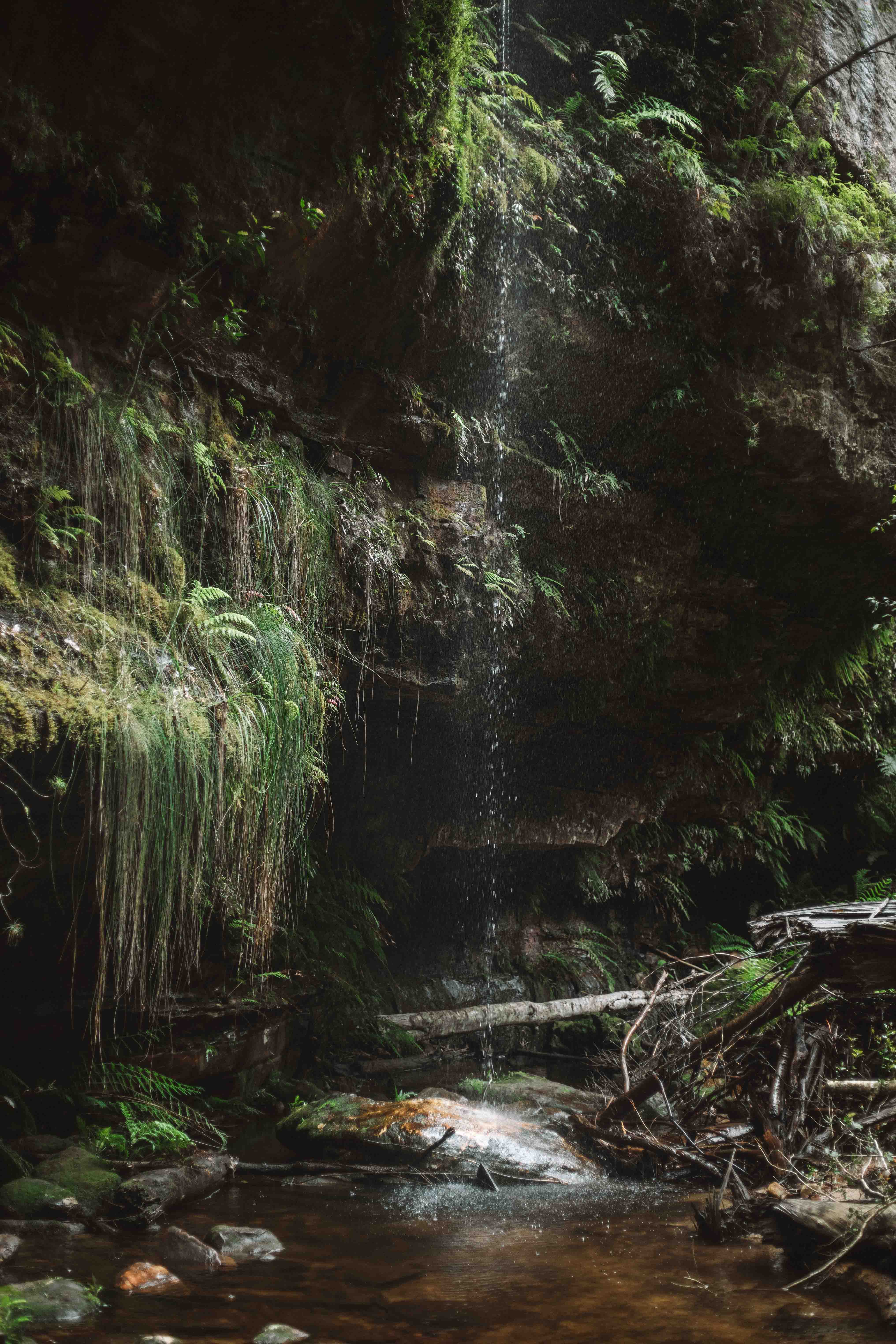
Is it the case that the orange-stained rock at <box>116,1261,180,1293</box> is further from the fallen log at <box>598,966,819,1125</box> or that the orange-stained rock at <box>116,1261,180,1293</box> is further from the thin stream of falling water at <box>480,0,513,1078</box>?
the thin stream of falling water at <box>480,0,513,1078</box>

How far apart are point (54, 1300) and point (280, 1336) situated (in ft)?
2.39

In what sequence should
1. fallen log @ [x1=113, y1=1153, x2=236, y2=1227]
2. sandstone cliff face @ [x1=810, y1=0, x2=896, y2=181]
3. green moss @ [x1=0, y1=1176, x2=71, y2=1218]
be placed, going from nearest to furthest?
green moss @ [x1=0, y1=1176, x2=71, y2=1218] < fallen log @ [x1=113, y1=1153, x2=236, y2=1227] < sandstone cliff face @ [x1=810, y1=0, x2=896, y2=181]

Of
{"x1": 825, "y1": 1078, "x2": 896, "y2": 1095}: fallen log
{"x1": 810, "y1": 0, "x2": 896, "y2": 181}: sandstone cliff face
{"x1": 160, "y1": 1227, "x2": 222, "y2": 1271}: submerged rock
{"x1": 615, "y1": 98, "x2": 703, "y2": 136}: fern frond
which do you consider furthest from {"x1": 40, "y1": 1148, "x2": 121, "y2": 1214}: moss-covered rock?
{"x1": 810, "y1": 0, "x2": 896, "y2": 181}: sandstone cliff face

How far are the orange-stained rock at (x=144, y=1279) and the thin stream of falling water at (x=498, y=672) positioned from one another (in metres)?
4.05

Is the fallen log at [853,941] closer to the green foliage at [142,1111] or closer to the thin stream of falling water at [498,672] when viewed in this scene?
the green foliage at [142,1111]

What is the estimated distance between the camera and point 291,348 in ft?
16.6

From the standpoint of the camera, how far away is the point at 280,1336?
8.31 feet

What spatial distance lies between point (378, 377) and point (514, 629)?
2.12m

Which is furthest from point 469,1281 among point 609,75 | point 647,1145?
point 609,75

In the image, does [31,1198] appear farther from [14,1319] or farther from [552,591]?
[552,591]

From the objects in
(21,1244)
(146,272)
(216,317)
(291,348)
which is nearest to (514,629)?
(291,348)

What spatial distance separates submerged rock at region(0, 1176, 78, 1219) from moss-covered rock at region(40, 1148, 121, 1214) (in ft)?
0.19

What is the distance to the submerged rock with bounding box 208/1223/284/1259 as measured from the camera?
325 centimetres

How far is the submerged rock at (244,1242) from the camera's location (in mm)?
3248
